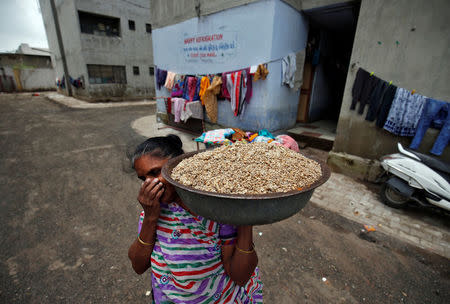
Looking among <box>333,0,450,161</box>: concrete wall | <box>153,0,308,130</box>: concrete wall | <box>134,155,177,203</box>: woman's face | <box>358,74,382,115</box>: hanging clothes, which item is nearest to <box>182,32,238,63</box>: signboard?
<box>153,0,308,130</box>: concrete wall

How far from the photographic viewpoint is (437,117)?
3525 millimetres

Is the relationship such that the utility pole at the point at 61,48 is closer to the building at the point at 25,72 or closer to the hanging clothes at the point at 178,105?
the building at the point at 25,72

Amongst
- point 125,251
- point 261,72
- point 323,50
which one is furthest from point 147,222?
point 323,50

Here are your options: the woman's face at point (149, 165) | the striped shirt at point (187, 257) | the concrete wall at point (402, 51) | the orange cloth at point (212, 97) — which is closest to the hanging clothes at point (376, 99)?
the concrete wall at point (402, 51)

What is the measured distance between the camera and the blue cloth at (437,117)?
3428 mm

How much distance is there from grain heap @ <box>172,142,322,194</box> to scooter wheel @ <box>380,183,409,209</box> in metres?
3.40

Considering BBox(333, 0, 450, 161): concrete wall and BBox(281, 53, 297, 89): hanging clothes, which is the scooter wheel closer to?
BBox(333, 0, 450, 161): concrete wall

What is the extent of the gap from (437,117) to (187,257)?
15.3 feet

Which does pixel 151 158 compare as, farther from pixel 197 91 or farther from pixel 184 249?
pixel 197 91

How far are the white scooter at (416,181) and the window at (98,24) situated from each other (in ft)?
66.1

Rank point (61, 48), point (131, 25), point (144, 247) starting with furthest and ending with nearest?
1. point (61, 48)
2. point (131, 25)
3. point (144, 247)

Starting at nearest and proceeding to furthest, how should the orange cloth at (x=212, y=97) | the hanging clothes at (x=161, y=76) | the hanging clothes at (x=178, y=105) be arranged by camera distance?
the orange cloth at (x=212, y=97) → the hanging clothes at (x=178, y=105) → the hanging clothes at (x=161, y=76)

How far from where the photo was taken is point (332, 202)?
3658 mm

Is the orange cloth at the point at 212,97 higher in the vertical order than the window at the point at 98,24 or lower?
lower
